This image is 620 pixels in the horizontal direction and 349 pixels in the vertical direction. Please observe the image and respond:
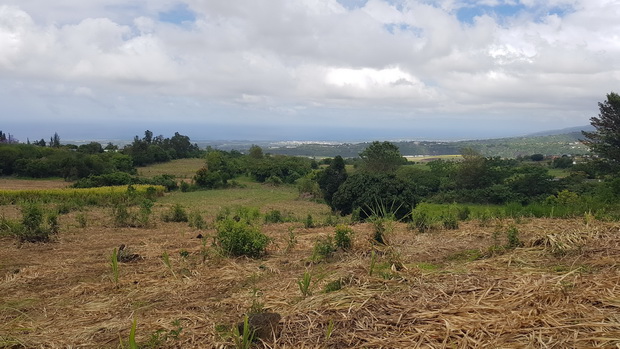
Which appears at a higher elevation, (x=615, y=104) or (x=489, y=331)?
(x=615, y=104)

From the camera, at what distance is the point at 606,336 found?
2.75 metres

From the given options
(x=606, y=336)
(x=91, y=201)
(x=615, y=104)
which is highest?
(x=615, y=104)

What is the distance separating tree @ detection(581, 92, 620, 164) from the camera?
31.8 meters

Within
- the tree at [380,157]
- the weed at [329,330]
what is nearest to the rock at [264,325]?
the weed at [329,330]

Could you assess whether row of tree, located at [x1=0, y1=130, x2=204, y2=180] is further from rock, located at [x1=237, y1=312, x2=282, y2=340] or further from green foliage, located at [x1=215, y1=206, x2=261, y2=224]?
rock, located at [x1=237, y1=312, x2=282, y2=340]

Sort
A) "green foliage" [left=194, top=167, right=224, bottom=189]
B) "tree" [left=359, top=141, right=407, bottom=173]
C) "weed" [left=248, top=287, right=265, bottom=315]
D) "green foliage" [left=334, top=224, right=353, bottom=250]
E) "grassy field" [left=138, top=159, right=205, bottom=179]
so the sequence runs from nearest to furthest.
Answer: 1. "weed" [left=248, top=287, right=265, bottom=315]
2. "green foliage" [left=334, top=224, right=353, bottom=250]
3. "tree" [left=359, top=141, right=407, bottom=173]
4. "green foliage" [left=194, top=167, right=224, bottom=189]
5. "grassy field" [left=138, top=159, right=205, bottom=179]

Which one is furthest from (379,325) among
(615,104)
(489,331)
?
(615,104)

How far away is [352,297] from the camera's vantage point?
12.3ft

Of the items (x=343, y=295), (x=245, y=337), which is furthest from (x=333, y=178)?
(x=245, y=337)

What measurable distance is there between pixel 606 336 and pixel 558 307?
484 millimetres

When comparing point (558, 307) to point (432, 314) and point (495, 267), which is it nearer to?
point (432, 314)

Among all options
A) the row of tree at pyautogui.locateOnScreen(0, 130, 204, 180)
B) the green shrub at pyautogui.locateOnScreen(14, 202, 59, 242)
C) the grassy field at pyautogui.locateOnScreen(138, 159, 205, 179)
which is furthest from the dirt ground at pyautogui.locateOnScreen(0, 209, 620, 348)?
the grassy field at pyautogui.locateOnScreen(138, 159, 205, 179)

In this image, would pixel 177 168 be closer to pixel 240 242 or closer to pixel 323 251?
pixel 240 242

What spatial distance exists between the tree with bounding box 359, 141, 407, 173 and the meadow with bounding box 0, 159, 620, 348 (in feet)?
112
